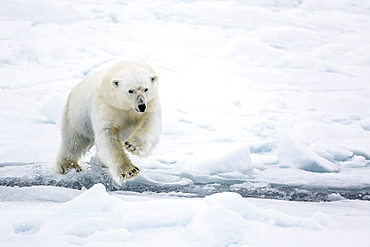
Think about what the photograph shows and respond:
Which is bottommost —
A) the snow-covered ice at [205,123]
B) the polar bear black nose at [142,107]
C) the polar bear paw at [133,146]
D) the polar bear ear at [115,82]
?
the snow-covered ice at [205,123]

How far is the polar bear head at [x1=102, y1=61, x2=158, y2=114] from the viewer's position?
3912 millimetres

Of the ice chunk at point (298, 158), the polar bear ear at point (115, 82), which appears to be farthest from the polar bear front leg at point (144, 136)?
the ice chunk at point (298, 158)

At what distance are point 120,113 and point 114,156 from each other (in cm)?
46

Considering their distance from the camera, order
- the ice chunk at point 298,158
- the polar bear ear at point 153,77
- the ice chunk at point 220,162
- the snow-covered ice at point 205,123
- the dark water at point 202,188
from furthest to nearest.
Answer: the ice chunk at point 298,158 < the ice chunk at point 220,162 < the dark water at point 202,188 < the polar bear ear at point 153,77 < the snow-covered ice at point 205,123

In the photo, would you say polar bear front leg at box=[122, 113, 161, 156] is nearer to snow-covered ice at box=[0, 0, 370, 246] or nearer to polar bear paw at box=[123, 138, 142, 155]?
polar bear paw at box=[123, 138, 142, 155]

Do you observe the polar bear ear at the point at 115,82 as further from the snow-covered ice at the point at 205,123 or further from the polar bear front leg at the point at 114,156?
the snow-covered ice at the point at 205,123

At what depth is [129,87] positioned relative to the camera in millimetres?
3920

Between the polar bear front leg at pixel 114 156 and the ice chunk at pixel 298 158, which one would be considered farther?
the ice chunk at pixel 298 158

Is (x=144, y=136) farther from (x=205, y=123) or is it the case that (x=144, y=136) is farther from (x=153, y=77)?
(x=205, y=123)

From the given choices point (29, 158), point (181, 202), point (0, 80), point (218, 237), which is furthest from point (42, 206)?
point (0, 80)

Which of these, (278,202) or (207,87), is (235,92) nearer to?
(207,87)

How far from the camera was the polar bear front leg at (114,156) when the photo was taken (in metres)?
3.68

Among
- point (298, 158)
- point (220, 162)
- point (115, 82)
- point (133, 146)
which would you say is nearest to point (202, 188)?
point (220, 162)

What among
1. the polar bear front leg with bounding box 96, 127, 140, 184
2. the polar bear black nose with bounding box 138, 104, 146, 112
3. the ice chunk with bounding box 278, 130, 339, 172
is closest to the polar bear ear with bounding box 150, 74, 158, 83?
the polar bear black nose with bounding box 138, 104, 146, 112
